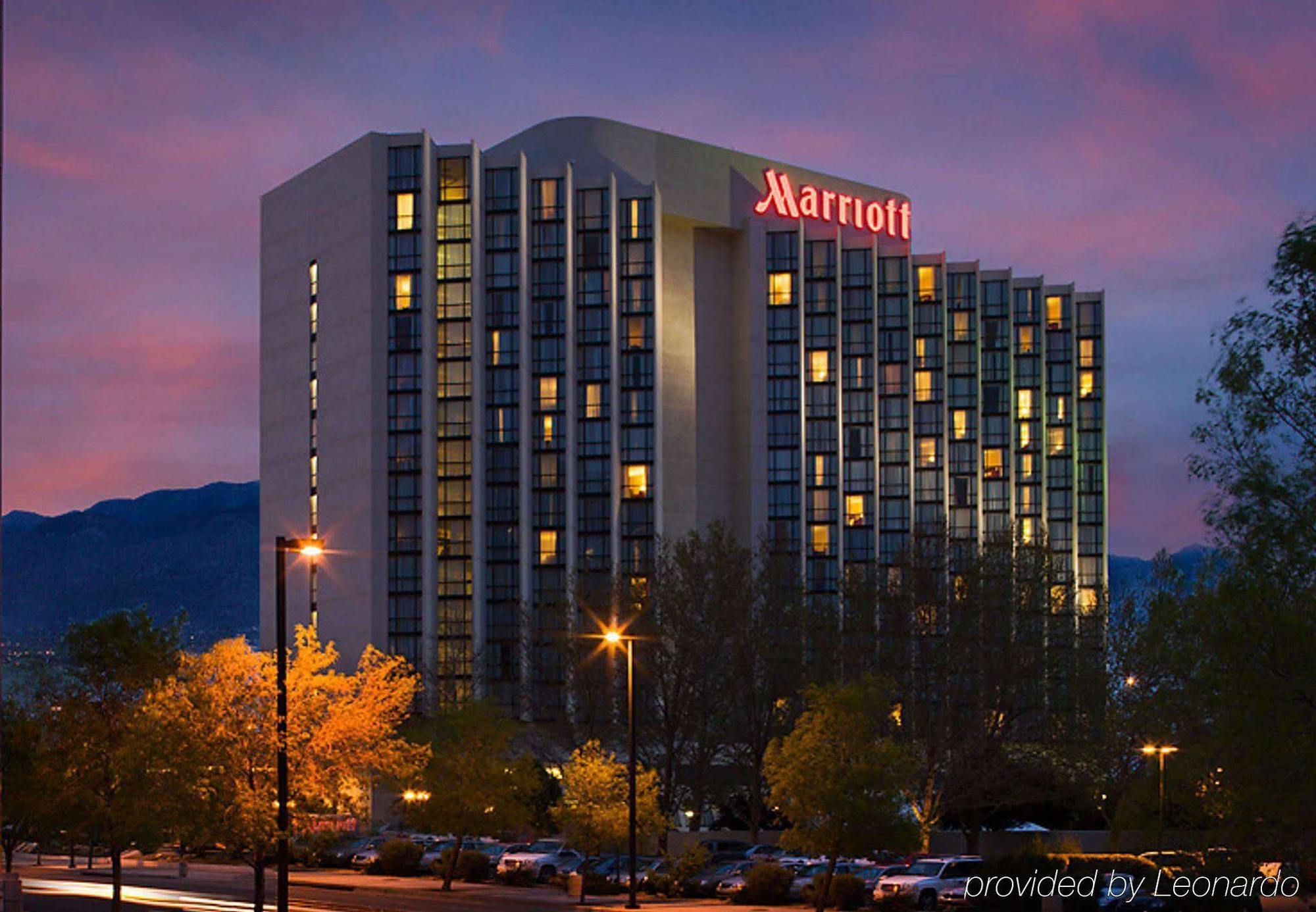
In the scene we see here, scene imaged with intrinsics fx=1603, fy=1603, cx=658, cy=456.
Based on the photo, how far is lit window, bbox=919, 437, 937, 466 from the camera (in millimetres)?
157875

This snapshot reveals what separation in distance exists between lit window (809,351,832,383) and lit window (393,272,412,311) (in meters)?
41.2

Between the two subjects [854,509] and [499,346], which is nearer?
[499,346]

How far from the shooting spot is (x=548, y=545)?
5340 inches

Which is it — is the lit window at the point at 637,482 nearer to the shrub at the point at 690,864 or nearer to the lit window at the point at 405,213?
the lit window at the point at 405,213

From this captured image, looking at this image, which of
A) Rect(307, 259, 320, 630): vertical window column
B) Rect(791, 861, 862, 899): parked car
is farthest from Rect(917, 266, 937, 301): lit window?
Rect(791, 861, 862, 899): parked car

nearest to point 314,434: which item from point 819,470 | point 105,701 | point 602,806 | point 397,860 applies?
point 819,470

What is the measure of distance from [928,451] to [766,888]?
4028 inches

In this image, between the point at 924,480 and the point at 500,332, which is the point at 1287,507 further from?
the point at 924,480

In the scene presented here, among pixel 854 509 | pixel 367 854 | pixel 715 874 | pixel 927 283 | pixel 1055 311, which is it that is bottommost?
pixel 367 854

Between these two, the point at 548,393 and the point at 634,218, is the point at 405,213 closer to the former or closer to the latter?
the point at 548,393

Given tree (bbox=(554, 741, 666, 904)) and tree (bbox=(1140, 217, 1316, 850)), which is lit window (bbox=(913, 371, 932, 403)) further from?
tree (bbox=(1140, 217, 1316, 850))

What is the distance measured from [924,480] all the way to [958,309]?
1863cm

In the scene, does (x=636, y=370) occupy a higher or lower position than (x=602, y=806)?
higher

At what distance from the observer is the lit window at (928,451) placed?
6216 inches
